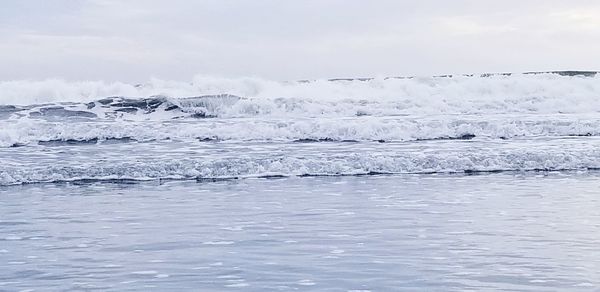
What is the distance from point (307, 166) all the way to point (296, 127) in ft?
20.8

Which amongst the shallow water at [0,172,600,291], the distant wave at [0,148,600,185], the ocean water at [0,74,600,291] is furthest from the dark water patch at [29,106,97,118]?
the shallow water at [0,172,600,291]

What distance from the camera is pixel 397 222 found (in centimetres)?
948

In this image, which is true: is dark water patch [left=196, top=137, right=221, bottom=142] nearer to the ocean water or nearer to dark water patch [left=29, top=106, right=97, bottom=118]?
the ocean water

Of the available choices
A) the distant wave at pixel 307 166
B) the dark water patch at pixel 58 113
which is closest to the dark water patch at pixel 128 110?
the dark water patch at pixel 58 113

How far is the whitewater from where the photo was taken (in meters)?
15.5

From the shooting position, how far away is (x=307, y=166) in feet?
50.3

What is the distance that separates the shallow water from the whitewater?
1871 millimetres

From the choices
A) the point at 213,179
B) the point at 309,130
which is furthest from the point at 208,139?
the point at 213,179

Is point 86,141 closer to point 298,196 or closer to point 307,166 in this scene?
point 307,166

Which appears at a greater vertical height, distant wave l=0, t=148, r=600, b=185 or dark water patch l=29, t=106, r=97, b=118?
dark water patch l=29, t=106, r=97, b=118

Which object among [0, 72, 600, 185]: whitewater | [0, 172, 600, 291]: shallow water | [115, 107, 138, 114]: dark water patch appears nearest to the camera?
[0, 172, 600, 291]: shallow water

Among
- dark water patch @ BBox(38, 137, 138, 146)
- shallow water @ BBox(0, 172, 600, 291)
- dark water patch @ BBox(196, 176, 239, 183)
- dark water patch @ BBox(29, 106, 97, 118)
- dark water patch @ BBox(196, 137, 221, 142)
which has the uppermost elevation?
dark water patch @ BBox(29, 106, 97, 118)

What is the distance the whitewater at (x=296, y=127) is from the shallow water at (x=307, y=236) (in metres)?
1.87

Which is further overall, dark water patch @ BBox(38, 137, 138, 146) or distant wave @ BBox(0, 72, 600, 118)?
distant wave @ BBox(0, 72, 600, 118)
